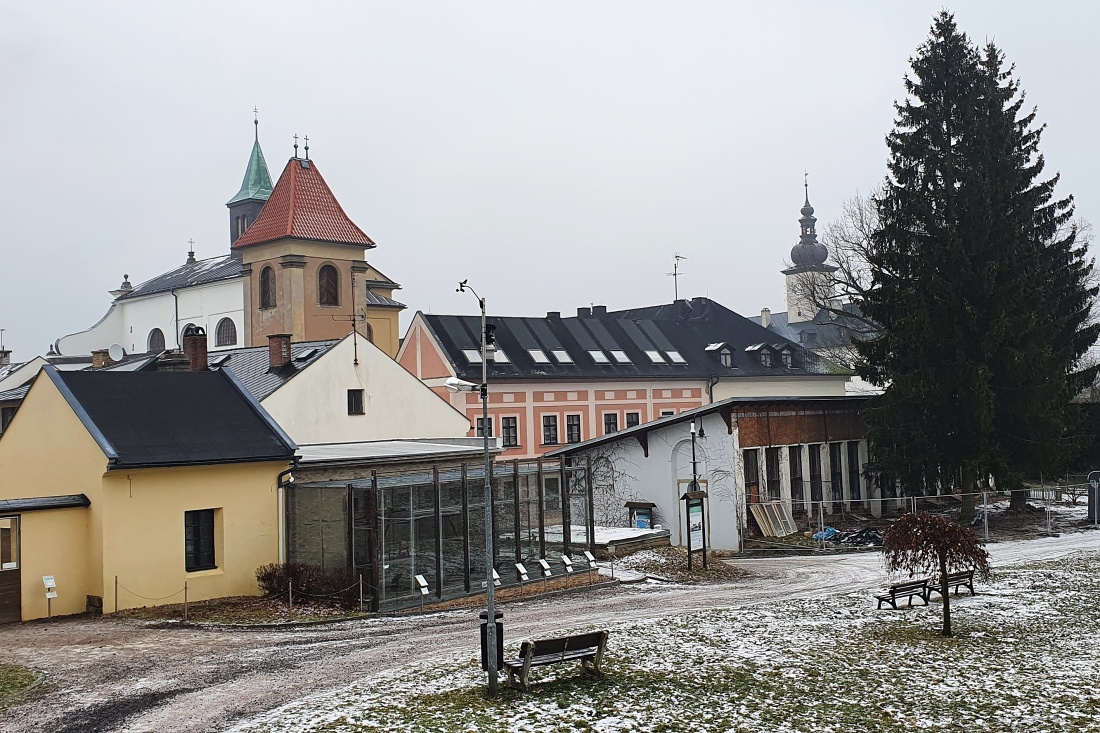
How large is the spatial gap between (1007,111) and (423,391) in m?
21.2

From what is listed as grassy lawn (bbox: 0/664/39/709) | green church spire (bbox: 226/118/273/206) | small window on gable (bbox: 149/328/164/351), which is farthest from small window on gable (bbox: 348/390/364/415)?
green church spire (bbox: 226/118/273/206)

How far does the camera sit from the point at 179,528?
23.7 meters

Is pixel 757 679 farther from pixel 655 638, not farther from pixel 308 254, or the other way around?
pixel 308 254

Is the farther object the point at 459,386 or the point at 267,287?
the point at 267,287

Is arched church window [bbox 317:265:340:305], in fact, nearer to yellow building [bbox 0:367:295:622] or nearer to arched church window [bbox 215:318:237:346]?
arched church window [bbox 215:318:237:346]

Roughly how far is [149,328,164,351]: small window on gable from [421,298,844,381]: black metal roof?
97.1 feet

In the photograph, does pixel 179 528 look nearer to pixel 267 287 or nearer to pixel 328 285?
pixel 328 285

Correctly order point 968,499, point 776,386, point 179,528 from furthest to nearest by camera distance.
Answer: point 776,386, point 968,499, point 179,528

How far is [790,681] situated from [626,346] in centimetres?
4482

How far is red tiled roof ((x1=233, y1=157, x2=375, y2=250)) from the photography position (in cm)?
5859

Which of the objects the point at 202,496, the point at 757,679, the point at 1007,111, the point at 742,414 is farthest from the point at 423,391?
the point at 757,679

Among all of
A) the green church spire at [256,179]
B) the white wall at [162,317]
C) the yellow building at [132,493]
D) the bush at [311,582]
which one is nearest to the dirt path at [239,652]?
the yellow building at [132,493]

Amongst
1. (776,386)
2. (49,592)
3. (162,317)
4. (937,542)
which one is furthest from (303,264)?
(937,542)

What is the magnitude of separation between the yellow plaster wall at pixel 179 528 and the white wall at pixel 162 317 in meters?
42.4
